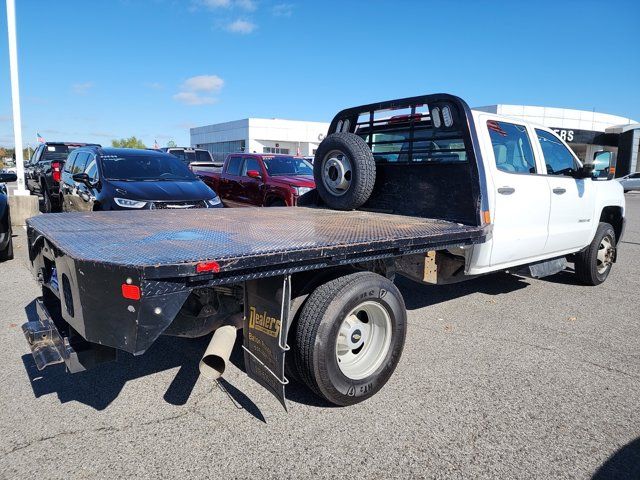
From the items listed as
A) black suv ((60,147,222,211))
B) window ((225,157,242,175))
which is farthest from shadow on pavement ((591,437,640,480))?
window ((225,157,242,175))

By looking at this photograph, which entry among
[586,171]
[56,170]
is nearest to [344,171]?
[586,171]

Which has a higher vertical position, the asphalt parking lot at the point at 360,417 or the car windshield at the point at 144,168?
the car windshield at the point at 144,168

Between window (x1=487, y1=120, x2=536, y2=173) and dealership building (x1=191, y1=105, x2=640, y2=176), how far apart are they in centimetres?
2069

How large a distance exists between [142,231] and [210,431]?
4.95 feet

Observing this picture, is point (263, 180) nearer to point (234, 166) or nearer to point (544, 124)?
point (234, 166)

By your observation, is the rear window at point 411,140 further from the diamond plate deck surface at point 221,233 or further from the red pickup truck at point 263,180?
the red pickup truck at point 263,180

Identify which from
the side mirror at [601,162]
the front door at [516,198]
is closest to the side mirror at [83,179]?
the front door at [516,198]

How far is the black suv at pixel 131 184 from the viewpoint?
730 cm

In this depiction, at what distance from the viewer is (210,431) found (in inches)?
114

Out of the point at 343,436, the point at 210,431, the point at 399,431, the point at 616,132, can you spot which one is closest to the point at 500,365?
the point at 399,431

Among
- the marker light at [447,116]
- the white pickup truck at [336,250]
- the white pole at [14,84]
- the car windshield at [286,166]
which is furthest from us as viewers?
the white pole at [14,84]

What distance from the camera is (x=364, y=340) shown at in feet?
11.2

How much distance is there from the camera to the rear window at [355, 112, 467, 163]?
4559mm

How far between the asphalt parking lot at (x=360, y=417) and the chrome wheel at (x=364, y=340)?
0.84ft
